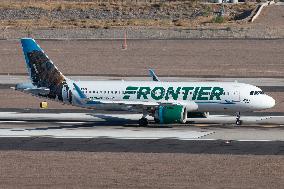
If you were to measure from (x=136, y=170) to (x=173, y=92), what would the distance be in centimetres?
2249

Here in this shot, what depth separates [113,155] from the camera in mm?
64250

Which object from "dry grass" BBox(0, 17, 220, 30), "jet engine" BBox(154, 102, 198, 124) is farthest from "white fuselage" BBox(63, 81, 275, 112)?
"dry grass" BBox(0, 17, 220, 30)

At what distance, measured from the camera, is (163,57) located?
141 meters

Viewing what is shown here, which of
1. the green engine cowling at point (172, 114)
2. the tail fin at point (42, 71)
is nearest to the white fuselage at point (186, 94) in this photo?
the tail fin at point (42, 71)

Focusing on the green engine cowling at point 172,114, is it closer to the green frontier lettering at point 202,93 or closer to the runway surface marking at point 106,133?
the runway surface marking at point 106,133

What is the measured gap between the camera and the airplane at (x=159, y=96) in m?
79.2

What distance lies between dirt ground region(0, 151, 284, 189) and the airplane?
590 inches

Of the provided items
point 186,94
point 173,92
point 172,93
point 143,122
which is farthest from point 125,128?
point 186,94

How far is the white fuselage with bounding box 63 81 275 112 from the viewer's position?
79375mm

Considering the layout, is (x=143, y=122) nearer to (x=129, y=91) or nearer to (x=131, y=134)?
(x=129, y=91)

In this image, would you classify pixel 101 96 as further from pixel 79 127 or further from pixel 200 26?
pixel 200 26

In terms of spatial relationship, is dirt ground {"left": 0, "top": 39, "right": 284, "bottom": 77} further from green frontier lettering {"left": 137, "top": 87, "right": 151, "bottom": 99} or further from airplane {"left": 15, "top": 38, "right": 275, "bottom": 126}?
green frontier lettering {"left": 137, "top": 87, "right": 151, "bottom": 99}

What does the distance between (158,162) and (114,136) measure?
13.0 m

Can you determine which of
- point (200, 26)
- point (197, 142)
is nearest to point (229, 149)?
point (197, 142)
